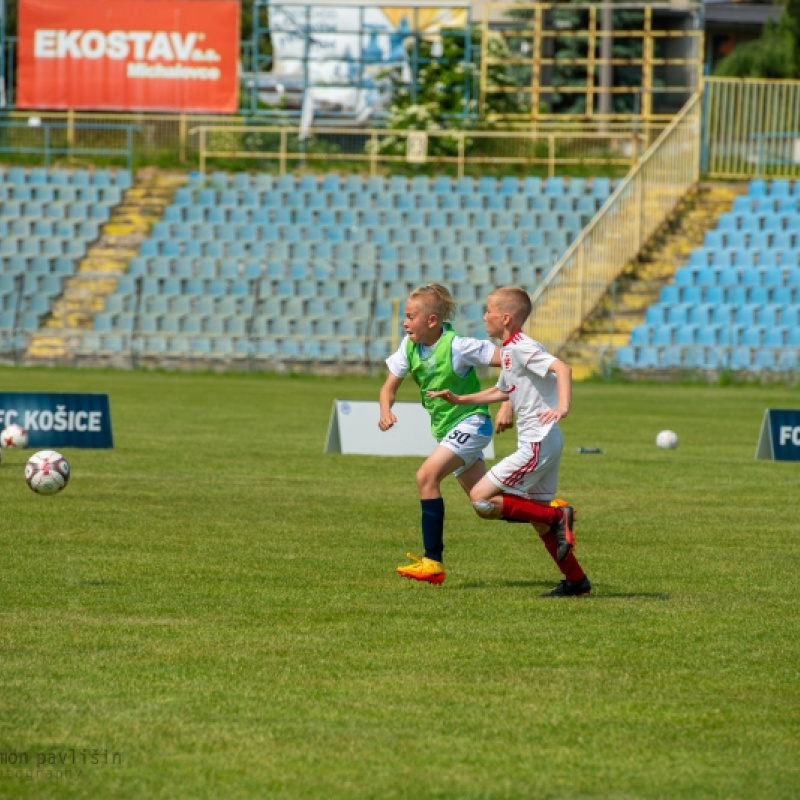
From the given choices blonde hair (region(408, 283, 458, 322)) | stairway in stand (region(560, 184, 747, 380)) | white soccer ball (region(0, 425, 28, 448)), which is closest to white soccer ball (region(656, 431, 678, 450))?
white soccer ball (region(0, 425, 28, 448))

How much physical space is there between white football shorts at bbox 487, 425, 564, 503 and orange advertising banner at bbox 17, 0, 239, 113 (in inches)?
1384

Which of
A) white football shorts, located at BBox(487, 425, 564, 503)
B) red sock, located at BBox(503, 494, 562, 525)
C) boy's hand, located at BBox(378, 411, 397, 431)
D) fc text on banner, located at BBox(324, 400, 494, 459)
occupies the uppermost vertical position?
boy's hand, located at BBox(378, 411, 397, 431)

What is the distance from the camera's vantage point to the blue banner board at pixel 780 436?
17531 mm

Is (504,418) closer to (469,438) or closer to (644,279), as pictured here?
(469,438)

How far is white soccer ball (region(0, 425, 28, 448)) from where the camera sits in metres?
16.3

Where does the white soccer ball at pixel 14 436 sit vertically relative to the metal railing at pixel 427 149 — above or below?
below

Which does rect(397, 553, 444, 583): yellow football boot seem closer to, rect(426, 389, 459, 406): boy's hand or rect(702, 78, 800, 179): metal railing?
rect(426, 389, 459, 406): boy's hand

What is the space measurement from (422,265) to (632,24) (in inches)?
908

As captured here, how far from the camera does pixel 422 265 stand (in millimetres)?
37062

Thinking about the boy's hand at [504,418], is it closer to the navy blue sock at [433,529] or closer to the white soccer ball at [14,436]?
the navy blue sock at [433,529]

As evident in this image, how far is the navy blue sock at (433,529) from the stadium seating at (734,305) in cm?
2509

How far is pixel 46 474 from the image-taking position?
1238cm

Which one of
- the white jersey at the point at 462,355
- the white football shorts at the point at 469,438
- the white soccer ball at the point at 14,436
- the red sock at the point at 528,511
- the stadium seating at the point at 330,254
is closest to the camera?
the red sock at the point at 528,511

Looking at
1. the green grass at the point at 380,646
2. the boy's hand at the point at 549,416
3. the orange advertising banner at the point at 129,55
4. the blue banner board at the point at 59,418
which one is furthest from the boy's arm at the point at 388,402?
the orange advertising banner at the point at 129,55
